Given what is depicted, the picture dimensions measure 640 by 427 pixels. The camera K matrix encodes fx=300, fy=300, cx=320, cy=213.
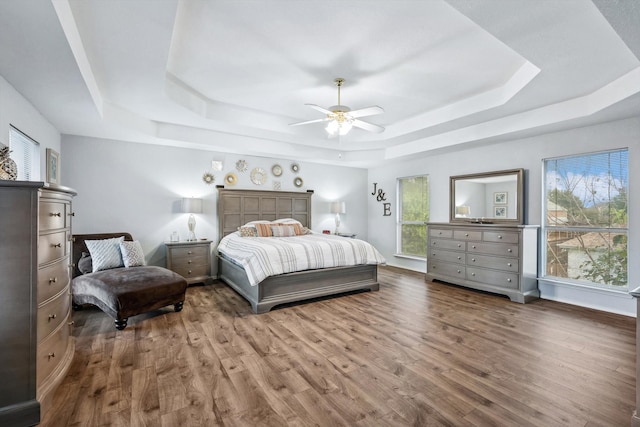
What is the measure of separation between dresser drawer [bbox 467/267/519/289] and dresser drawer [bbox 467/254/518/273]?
71mm

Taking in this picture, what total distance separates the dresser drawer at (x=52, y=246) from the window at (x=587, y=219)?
223 inches

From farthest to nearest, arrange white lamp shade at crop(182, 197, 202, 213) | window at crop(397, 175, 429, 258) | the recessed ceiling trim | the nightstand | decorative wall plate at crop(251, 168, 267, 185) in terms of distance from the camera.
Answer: window at crop(397, 175, 429, 258)
decorative wall plate at crop(251, 168, 267, 185)
white lamp shade at crop(182, 197, 202, 213)
the nightstand
the recessed ceiling trim

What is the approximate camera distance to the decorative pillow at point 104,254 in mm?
3908

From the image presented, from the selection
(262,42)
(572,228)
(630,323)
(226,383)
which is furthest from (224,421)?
(572,228)

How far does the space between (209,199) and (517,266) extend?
5.14m

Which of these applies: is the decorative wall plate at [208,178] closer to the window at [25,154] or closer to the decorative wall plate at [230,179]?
the decorative wall plate at [230,179]

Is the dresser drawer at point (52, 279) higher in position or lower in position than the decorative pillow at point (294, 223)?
lower

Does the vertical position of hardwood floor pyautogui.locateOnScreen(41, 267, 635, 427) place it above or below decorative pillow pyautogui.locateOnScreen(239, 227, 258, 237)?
below

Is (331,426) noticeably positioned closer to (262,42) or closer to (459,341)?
Answer: (459,341)

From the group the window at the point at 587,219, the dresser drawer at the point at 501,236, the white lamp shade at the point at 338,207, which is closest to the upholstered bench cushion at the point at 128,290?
the white lamp shade at the point at 338,207

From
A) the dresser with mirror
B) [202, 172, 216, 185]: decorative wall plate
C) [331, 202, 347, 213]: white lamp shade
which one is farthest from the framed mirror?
[202, 172, 216, 185]: decorative wall plate

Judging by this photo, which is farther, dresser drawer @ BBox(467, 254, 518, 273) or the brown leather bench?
dresser drawer @ BBox(467, 254, 518, 273)

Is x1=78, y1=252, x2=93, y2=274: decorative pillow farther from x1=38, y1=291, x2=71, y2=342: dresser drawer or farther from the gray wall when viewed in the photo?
the gray wall

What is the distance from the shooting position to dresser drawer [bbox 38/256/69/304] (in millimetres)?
1841
